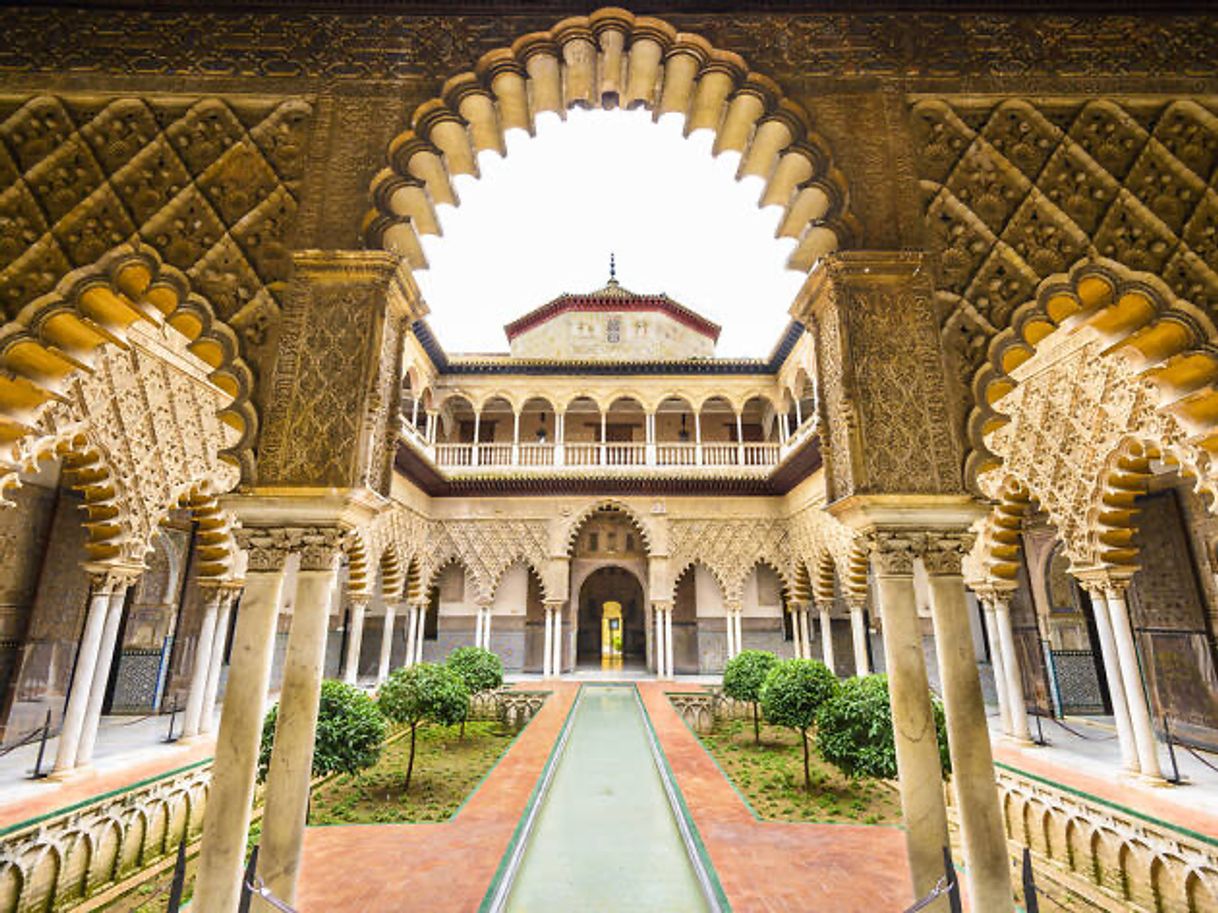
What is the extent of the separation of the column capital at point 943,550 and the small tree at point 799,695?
4517 millimetres

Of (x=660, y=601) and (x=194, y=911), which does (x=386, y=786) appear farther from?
(x=660, y=601)

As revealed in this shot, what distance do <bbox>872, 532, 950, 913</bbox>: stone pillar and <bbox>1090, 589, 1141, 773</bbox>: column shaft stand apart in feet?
15.7

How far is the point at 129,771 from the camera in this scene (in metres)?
5.90

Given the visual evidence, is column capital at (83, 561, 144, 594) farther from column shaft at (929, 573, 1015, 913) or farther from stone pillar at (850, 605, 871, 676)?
stone pillar at (850, 605, 871, 676)

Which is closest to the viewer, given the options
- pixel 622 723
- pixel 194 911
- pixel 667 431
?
pixel 194 911

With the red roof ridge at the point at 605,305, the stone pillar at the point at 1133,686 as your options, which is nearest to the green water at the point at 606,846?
the stone pillar at the point at 1133,686

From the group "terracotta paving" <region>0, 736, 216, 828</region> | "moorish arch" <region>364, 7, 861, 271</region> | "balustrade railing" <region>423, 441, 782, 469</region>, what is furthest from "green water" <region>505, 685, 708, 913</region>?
"balustrade railing" <region>423, 441, 782, 469</region>

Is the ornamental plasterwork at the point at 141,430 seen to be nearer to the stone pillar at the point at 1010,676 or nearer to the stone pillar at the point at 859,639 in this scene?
the stone pillar at the point at 1010,676

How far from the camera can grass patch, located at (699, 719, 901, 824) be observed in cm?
571

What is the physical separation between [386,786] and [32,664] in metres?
5.18

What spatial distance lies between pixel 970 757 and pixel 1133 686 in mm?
4893

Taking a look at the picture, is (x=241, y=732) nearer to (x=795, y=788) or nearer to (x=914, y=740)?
(x=914, y=740)

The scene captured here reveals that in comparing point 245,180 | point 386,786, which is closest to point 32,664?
point 386,786

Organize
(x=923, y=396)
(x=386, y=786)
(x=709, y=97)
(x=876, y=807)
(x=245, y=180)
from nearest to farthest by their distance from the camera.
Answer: (x=923, y=396)
(x=245, y=180)
(x=709, y=97)
(x=876, y=807)
(x=386, y=786)
